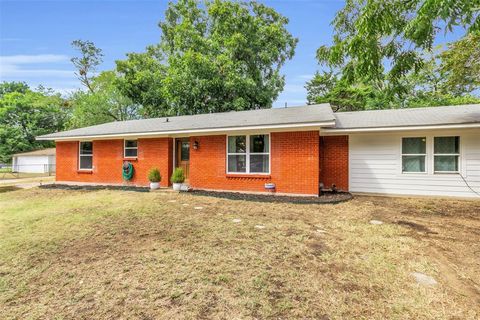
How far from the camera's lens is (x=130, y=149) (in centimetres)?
1217

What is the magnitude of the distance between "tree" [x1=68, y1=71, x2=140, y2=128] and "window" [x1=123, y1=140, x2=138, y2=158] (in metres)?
16.3

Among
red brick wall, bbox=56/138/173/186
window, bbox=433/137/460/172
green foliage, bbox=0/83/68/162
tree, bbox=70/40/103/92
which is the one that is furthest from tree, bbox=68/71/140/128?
window, bbox=433/137/460/172

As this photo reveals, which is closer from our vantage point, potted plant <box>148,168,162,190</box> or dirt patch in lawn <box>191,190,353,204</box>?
dirt patch in lawn <box>191,190,353,204</box>

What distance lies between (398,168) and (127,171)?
11.8 m

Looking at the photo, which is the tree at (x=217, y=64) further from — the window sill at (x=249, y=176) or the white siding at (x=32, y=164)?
the white siding at (x=32, y=164)

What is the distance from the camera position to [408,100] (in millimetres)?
22781

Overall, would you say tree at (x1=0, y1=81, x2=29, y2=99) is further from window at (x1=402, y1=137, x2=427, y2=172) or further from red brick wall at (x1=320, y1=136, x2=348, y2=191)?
window at (x1=402, y1=137, x2=427, y2=172)

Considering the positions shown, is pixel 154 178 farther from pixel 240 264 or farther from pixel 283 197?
pixel 240 264

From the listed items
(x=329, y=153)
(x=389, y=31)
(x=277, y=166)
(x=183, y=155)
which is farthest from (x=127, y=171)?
(x=389, y=31)

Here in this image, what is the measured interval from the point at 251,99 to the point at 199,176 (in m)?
12.5

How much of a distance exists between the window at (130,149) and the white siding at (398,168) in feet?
32.7

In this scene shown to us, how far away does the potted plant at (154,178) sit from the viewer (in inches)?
429

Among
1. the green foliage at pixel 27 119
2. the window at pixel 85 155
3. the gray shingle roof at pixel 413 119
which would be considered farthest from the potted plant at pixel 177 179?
the green foliage at pixel 27 119

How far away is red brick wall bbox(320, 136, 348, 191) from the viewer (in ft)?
31.9
